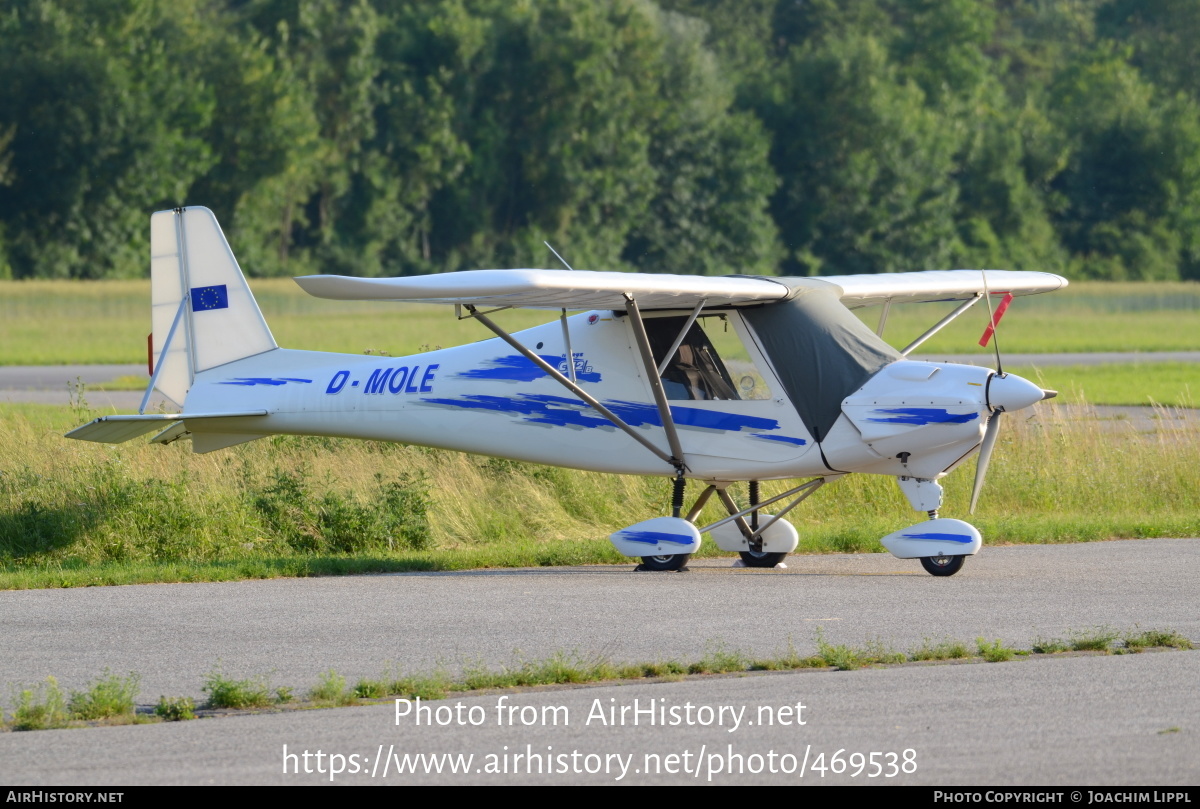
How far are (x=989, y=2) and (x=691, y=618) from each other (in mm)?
99798

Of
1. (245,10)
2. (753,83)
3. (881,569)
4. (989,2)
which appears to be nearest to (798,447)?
(881,569)

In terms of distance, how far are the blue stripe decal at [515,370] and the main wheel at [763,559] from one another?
1905 millimetres

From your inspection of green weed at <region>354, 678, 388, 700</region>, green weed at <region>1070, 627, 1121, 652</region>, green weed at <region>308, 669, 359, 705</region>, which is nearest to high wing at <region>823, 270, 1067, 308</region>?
green weed at <region>1070, 627, 1121, 652</region>

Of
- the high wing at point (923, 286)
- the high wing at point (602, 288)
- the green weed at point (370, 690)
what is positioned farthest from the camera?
the high wing at point (923, 286)

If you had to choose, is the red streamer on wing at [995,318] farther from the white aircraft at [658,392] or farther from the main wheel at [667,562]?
the main wheel at [667,562]

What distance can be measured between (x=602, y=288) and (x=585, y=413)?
156cm

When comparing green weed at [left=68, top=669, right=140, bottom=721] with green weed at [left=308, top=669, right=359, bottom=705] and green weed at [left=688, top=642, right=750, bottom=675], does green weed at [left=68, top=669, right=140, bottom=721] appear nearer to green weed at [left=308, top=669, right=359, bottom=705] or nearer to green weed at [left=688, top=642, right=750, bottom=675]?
green weed at [left=308, top=669, right=359, bottom=705]

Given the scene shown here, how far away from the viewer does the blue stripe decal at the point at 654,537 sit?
11.6 m

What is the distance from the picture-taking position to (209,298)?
533 inches

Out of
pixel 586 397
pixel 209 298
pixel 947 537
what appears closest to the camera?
pixel 947 537

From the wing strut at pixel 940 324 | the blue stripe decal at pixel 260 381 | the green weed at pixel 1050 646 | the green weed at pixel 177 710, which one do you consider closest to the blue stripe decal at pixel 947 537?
the wing strut at pixel 940 324

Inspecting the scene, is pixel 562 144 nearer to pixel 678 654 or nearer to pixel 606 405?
pixel 606 405

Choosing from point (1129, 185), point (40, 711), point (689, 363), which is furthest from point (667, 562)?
point (1129, 185)

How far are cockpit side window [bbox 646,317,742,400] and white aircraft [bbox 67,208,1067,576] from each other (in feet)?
0.04
